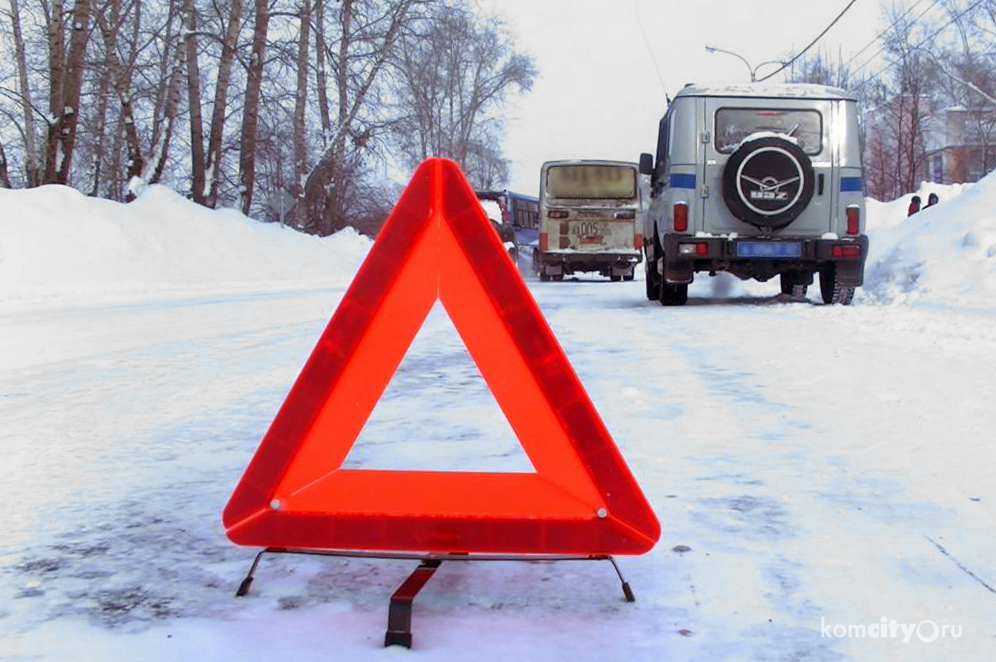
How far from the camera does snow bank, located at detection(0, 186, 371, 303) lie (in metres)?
16.0

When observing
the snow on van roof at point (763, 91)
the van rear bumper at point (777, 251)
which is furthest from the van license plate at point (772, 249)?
the snow on van roof at point (763, 91)

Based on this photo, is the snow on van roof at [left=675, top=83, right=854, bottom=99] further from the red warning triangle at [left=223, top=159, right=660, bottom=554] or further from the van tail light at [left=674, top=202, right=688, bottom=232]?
the red warning triangle at [left=223, top=159, right=660, bottom=554]

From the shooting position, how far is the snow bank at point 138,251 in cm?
1602

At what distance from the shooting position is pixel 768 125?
11977 mm

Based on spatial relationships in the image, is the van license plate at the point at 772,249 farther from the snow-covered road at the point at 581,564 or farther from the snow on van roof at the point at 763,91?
the snow-covered road at the point at 581,564

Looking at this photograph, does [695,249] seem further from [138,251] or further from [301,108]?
[301,108]

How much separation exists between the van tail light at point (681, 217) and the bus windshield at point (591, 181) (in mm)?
11756

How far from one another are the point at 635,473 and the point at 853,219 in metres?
9.23

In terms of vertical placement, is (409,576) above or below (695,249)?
below

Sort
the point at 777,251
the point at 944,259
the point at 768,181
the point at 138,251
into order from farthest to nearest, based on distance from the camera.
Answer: the point at 138,251
the point at 944,259
the point at 777,251
the point at 768,181

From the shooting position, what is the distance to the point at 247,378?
630 centimetres

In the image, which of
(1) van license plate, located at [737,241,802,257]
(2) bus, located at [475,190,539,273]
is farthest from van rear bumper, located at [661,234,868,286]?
(2) bus, located at [475,190,539,273]

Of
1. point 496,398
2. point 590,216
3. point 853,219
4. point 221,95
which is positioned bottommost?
point 496,398

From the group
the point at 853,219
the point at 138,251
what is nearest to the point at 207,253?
the point at 138,251
